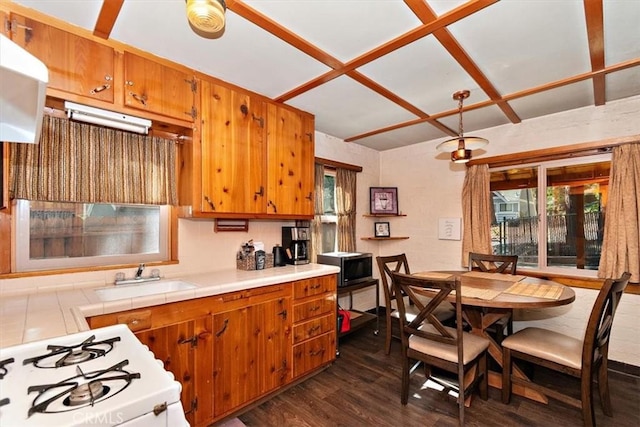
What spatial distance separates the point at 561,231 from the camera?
10.0 feet

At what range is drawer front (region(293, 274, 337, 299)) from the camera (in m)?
2.41

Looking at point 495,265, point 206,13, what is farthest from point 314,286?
point 495,265

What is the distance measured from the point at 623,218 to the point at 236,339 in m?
3.38

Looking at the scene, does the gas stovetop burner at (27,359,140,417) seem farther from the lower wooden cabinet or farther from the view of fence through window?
the view of fence through window

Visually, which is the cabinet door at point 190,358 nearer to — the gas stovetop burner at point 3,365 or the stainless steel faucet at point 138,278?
the stainless steel faucet at point 138,278

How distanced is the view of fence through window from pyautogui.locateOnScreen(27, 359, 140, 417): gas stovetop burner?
12.1 feet

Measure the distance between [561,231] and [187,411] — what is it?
12.0ft

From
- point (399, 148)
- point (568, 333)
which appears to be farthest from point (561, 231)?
point (399, 148)

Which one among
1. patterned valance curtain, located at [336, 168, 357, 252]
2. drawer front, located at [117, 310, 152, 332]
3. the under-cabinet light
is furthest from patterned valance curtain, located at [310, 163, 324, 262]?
drawer front, located at [117, 310, 152, 332]

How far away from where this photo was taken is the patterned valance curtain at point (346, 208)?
3.78m

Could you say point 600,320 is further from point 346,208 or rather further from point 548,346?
point 346,208

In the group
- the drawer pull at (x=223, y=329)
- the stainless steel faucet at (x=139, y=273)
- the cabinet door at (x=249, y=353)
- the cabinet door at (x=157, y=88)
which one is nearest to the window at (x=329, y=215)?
the cabinet door at (x=249, y=353)

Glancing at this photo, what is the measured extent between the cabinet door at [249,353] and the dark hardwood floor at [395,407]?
0.58ft

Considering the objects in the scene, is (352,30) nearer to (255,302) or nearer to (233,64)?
(233,64)
